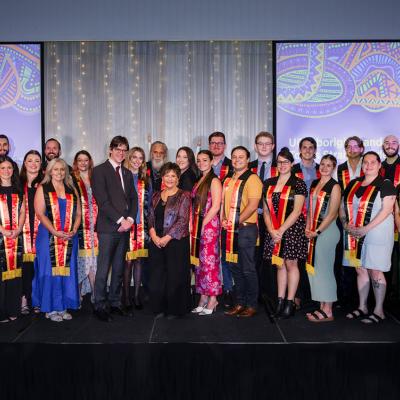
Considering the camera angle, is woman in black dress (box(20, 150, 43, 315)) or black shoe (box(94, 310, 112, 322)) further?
woman in black dress (box(20, 150, 43, 315))

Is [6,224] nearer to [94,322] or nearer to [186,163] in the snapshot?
[94,322]

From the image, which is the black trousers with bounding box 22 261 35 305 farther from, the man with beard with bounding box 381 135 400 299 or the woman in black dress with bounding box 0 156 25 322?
the man with beard with bounding box 381 135 400 299

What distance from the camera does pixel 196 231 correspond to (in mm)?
4004

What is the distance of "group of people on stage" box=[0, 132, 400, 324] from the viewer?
373cm

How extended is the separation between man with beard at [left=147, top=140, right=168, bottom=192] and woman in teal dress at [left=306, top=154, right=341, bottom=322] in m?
1.32

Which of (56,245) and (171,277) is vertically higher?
(56,245)

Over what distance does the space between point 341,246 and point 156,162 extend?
5.79 ft

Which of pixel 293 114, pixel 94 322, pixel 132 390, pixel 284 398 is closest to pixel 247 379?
pixel 284 398

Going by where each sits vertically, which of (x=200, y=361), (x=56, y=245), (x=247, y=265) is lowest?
(x=200, y=361)

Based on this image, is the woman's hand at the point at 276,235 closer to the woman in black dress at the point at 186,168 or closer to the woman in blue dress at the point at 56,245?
the woman in black dress at the point at 186,168

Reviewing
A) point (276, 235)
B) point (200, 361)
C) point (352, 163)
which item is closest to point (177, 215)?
point (276, 235)

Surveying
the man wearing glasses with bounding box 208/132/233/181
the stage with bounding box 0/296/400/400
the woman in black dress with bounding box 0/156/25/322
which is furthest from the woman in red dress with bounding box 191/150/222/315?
the woman in black dress with bounding box 0/156/25/322

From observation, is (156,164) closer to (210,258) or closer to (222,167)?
(222,167)

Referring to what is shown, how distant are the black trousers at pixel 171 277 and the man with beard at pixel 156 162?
595 millimetres
